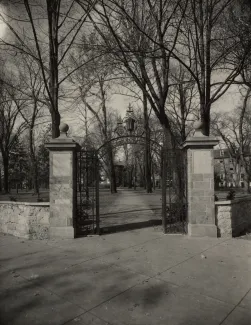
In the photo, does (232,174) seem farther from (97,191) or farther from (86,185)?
(97,191)

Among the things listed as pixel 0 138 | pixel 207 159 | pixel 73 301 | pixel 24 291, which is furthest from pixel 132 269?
pixel 0 138

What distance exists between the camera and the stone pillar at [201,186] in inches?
263

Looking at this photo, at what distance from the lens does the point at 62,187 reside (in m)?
6.91

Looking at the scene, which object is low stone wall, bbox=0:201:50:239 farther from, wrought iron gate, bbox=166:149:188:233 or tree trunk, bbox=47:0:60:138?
wrought iron gate, bbox=166:149:188:233

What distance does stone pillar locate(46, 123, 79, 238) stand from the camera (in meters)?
6.84

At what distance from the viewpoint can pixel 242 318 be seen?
9.48 feet

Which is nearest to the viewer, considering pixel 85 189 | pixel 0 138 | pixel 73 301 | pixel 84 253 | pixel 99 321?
pixel 99 321

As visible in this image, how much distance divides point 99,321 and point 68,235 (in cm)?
420

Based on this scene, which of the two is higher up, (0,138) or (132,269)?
(0,138)

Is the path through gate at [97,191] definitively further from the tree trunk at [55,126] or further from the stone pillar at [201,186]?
the tree trunk at [55,126]

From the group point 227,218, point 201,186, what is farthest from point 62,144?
point 227,218

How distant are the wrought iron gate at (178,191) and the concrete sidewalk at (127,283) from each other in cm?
116

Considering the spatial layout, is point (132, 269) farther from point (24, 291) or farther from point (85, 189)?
point (85, 189)

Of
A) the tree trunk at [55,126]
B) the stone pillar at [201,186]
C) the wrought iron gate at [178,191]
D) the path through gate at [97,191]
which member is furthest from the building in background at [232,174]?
the tree trunk at [55,126]
